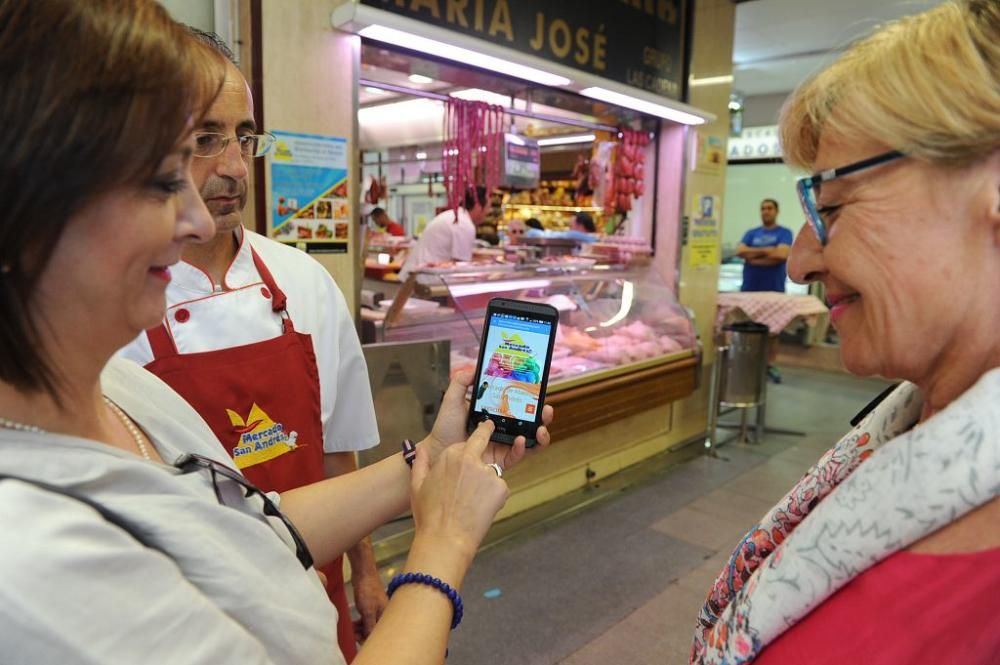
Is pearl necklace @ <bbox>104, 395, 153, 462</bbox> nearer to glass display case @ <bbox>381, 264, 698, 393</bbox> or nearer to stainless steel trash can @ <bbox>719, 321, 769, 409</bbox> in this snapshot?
glass display case @ <bbox>381, 264, 698, 393</bbox>

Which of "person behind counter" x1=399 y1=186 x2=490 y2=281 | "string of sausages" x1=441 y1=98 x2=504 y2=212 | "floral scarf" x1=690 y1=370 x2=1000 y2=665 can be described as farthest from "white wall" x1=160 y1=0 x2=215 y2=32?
"person behind counter" x1=399 y1=186 x2=490 y2=281

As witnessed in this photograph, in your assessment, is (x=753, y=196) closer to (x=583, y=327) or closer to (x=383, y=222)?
(x=383, y=222)

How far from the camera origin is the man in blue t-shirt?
7.13m

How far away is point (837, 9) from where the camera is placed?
612 cm

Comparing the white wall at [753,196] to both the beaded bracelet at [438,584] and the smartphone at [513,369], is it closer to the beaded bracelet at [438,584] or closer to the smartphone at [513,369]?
the smartphone at [513,369]

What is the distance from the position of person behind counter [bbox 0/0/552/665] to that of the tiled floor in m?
2.16

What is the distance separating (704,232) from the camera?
5.31 metres

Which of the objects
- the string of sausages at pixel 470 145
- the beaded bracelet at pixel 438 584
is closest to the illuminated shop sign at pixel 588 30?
the string of sausages at pixel 470 145

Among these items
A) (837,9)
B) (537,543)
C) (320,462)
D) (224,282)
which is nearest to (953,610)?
(320,462)

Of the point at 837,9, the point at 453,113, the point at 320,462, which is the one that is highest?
the point at 837,9

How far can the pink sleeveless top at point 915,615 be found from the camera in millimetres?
744

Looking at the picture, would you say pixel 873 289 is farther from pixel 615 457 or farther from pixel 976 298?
pixel 615 457

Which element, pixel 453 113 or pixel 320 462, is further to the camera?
pixel 453 113

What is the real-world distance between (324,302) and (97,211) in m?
1.07
